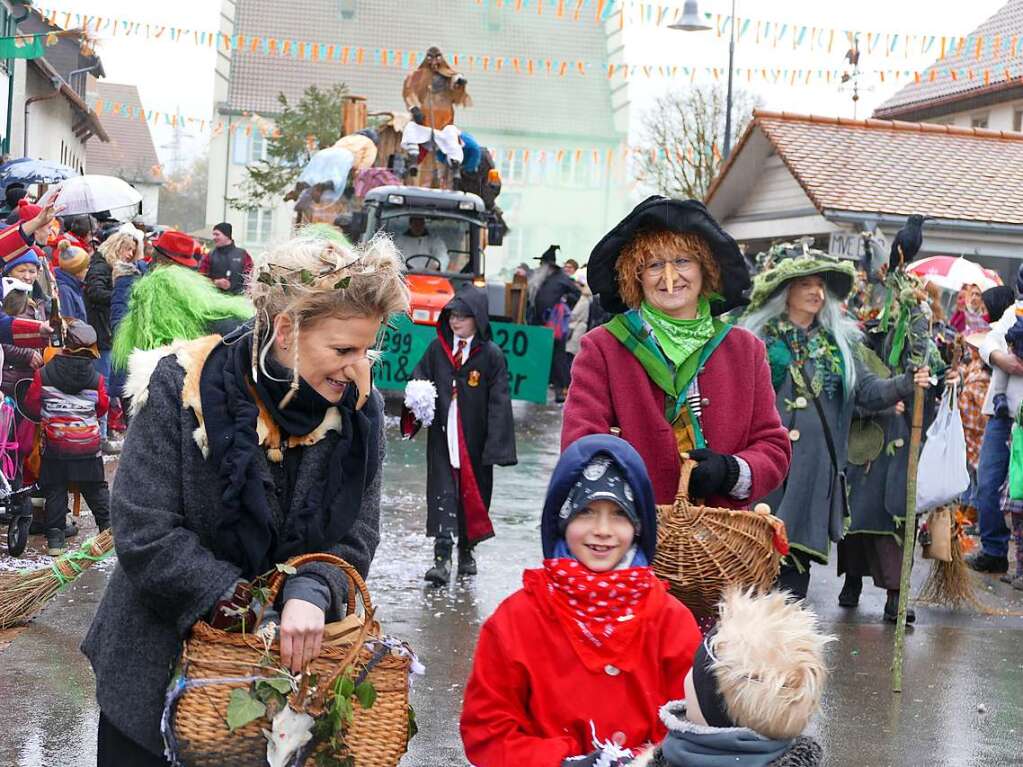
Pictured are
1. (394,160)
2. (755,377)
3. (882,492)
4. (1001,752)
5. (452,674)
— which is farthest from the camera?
(394,160)

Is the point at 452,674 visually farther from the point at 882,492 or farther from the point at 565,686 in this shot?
the point at 565,686

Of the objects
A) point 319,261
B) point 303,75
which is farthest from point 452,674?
point 303,75

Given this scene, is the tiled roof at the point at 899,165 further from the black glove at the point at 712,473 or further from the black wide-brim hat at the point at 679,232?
the black glove at the point at 712,473

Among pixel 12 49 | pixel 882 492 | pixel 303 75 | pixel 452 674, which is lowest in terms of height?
pixel 452 674

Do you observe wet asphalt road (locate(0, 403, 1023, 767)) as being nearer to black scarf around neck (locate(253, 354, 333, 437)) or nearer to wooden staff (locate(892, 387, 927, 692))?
wooden staff (locate(892, 387, 927, 692))

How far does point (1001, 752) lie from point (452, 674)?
2.34 m

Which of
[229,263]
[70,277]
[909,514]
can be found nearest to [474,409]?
[909,514]

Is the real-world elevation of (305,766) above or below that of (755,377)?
below

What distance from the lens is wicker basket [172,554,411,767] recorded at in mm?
2764

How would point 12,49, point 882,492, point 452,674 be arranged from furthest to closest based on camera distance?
1. point 12,49
2. point 882,492
3. point 452,674

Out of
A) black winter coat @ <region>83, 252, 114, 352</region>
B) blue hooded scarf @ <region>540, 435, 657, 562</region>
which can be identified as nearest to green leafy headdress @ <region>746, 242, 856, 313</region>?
blue hooded scarf @ <region>540, 435, 657, 562</region>

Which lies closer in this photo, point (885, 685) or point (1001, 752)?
point (1001, 752)

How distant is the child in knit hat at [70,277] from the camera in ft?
36.2

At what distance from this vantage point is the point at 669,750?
2.79m
